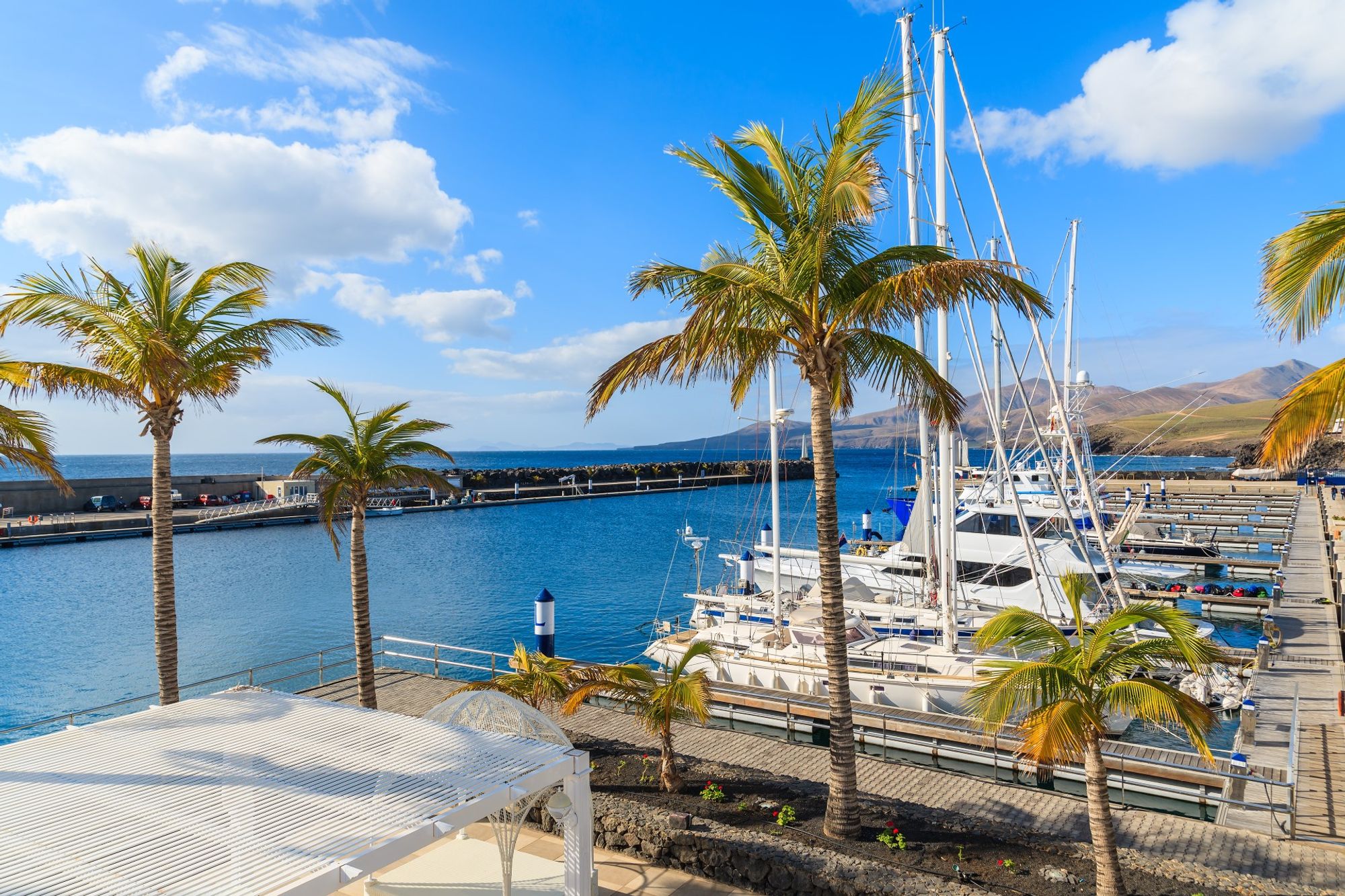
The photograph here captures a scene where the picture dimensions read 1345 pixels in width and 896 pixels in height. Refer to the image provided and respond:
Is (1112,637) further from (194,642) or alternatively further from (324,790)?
(194,642)

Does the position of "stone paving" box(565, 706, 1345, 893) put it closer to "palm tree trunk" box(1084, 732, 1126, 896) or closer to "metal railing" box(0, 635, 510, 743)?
"palm tree trunk" box(1084, 732, 1126, 896)

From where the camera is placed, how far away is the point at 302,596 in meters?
41.4

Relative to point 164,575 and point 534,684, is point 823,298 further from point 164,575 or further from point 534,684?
point 164,575

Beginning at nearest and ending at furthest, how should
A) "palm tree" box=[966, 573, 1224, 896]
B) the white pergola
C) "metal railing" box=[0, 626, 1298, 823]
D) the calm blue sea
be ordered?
1. the white pergola
2. "palm tree" box=[966, 573, 1224, 896]
3. "metal railing" box=[0, 626, 1298, 823]
4. the calm blue sea

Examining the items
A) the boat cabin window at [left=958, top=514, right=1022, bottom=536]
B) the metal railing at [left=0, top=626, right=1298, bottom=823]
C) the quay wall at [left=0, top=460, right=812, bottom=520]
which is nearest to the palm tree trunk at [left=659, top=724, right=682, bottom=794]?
the metal railing at [left=0, top=626, right=1298, bottom=823]

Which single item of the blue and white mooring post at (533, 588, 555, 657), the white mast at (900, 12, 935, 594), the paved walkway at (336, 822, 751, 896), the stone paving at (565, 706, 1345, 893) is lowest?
the stone paving at (565, 706, 1345, 893)

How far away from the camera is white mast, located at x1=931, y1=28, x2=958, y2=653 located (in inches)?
738

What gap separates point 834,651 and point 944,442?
1184 centimetres

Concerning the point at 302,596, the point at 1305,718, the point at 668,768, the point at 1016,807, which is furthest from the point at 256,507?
the point at 1305,718

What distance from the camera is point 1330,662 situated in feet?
73.4

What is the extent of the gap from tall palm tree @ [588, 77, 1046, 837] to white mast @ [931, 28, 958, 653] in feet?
31.9

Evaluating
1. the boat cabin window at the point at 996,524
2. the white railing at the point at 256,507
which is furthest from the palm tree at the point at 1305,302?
the white railing at the point at 256,507

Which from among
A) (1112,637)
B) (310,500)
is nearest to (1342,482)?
(1112,637)

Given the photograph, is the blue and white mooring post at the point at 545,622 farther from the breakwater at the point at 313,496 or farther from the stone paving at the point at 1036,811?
the breakwater at the point at 313,496
